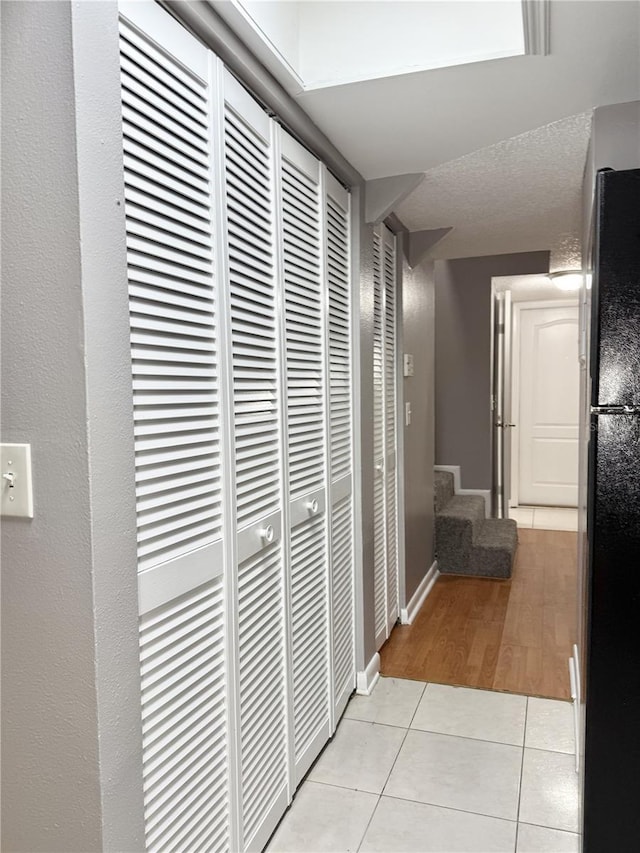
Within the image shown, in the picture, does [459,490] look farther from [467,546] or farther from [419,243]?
[419,243]

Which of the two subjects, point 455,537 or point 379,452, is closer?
point 379,452

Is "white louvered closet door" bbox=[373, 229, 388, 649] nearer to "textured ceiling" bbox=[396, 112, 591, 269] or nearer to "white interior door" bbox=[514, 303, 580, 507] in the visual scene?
"textured ceiling" bbox=[396, 112, 591, 269]

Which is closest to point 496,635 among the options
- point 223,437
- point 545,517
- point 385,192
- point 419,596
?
point 419,596

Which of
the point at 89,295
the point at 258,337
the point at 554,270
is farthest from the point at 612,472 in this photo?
the point at 554,270

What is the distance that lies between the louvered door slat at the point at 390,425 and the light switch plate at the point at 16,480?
216cm

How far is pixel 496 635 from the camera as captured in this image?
129 inches

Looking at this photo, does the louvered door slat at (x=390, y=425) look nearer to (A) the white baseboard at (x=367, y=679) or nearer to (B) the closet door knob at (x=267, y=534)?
(A) the white baseboard at (x=367, y=679)

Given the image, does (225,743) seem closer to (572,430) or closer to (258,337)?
(258,337)

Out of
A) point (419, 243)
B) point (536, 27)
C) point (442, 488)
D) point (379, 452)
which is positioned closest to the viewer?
point (536, 27)

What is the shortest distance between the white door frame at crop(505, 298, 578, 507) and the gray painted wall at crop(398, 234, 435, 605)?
8.45ft

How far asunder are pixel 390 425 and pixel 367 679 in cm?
123

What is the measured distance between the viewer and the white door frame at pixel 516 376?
6.32m

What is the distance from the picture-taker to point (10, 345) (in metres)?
1.05

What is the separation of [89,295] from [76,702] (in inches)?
26.8
